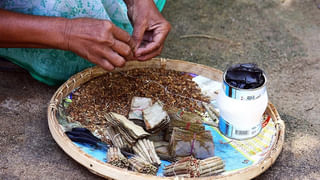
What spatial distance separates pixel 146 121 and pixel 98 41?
372 millimetres

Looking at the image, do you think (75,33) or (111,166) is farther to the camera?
(75,33)

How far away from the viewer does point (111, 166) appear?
64.7 inches

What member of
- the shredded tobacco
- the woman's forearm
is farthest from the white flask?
the woman's forearm

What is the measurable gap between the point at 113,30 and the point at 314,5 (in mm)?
1976

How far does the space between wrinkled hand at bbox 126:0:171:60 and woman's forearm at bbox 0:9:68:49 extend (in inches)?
13.1

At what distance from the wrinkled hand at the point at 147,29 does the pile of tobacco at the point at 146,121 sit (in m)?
0.22

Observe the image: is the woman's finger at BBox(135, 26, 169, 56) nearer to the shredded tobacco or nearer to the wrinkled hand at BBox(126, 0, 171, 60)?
the wrinkled hand at BBox(126, 0, 171, 60)

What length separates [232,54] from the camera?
2.78 m

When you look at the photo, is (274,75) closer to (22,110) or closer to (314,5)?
(314,5)

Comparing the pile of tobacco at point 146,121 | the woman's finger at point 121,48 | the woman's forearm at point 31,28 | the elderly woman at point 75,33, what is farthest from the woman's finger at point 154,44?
the woman's forearm at point 31,28

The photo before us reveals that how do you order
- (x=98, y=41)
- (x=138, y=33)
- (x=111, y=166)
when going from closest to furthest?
(x=111, y=166)
(x=98, y=41)
(x=138, y=33)

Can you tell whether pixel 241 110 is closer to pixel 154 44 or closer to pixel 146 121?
pixel 146 121

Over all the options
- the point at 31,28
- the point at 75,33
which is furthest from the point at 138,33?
the point at 31,28

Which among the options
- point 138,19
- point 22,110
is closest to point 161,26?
point 138,19
